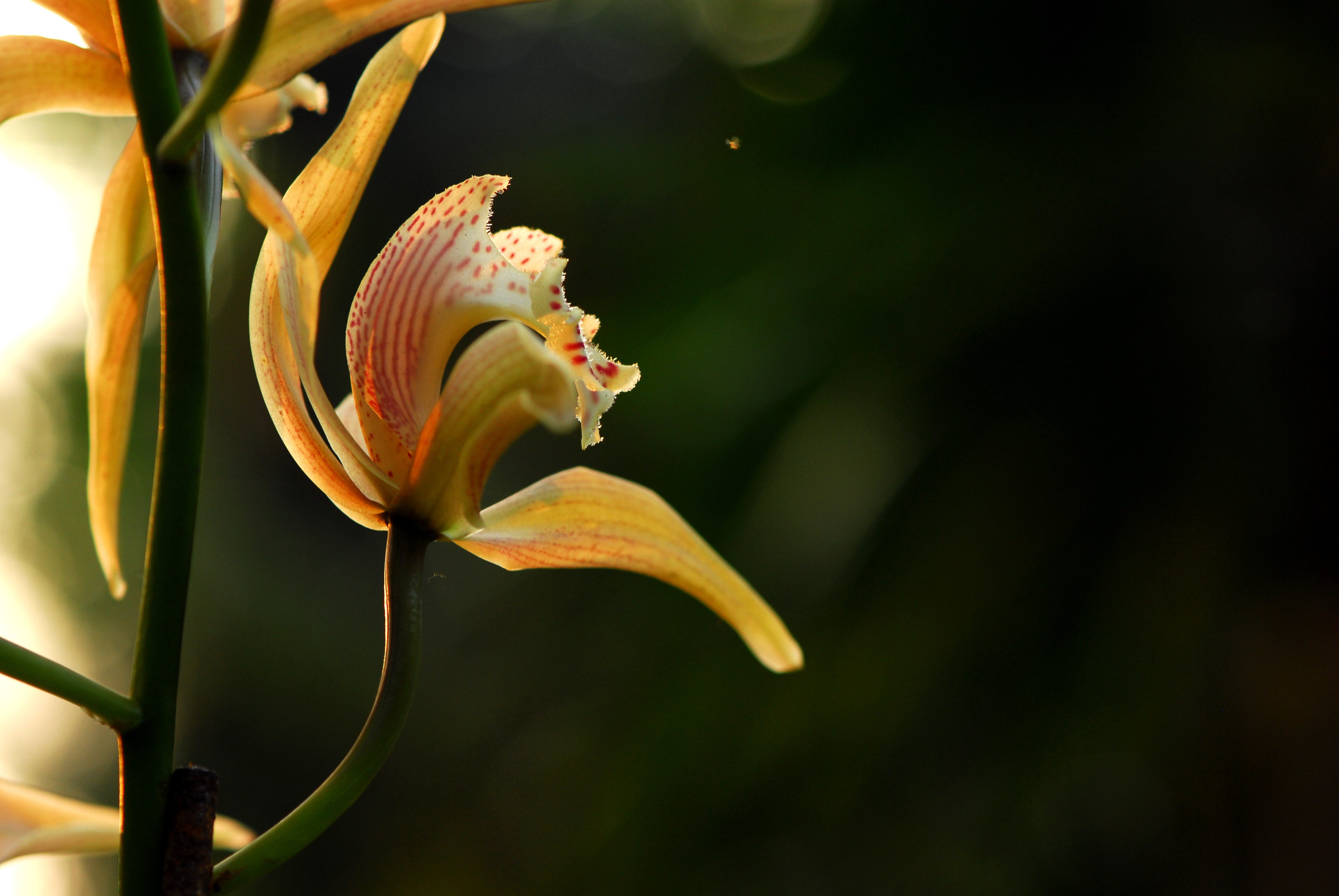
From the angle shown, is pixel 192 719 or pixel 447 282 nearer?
pixel 447 282

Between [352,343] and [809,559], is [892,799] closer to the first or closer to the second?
[809,559]

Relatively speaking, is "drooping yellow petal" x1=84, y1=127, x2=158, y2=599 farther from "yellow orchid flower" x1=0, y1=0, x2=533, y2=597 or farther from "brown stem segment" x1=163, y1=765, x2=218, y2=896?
"brown stem segment" x1=163, y1=765, x2=218, y2=896

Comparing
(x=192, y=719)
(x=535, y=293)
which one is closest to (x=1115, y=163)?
(x=535, y=293)

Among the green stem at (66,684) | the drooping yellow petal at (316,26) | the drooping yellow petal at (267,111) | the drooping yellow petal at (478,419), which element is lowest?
the green stem at (66,684)

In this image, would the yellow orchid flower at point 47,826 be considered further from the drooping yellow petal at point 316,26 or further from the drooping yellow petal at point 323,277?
the drooping yellow petal at point 316,26

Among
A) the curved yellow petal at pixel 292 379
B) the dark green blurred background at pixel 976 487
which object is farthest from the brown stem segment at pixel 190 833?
the dark green blurred background at pixel 976 487
